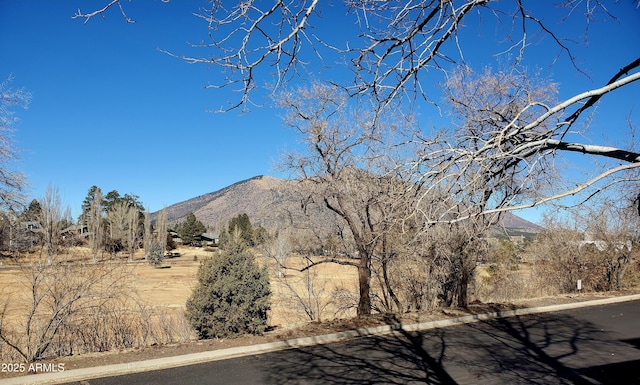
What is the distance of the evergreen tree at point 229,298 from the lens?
979 cm

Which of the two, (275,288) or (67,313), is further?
(275,288)

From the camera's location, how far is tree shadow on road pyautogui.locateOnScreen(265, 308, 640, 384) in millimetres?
6523

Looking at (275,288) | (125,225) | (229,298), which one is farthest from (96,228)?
(229,298)

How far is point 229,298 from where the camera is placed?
10133mm

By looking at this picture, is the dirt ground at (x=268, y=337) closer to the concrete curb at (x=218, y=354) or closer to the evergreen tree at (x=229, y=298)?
the concrete curb at (x=218, y=354)

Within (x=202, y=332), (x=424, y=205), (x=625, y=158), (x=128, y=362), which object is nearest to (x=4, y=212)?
(x=202, y=332)

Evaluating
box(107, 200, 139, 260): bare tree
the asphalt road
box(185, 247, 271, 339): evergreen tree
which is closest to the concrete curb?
the asphalt road

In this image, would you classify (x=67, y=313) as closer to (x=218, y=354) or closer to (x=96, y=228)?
(x=218, y=354)

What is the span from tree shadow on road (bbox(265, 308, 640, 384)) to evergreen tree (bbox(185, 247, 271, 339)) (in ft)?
6.97

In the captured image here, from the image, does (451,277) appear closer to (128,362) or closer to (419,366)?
(419,366)

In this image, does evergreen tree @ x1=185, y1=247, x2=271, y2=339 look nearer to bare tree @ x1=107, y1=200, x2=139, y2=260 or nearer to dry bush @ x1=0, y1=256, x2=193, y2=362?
dry bush @ x1=0, y1=256, x2=193, y2=362

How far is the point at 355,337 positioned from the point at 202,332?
12.4 ft

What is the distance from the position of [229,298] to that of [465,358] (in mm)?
5526

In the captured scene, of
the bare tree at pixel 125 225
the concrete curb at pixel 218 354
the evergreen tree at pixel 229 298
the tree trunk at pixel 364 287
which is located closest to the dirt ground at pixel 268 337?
the concrete curb at pixel 218 354
